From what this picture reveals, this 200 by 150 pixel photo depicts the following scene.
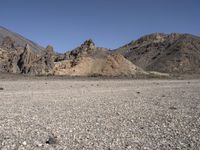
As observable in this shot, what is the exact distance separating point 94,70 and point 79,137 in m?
77.1

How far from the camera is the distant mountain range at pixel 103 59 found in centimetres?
9044

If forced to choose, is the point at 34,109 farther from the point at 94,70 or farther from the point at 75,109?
the point at 94,70

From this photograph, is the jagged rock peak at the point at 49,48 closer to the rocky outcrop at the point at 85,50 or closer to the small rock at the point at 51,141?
the rocky outcrop at the point at 85,50

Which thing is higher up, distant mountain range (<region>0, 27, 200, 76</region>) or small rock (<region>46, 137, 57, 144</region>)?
distant mountain range (<region>0, 27, 200, 76</region>)

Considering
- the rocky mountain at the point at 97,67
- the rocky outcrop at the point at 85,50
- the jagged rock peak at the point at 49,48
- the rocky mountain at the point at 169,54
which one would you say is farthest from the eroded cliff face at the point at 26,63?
the rocky mountain at the point at 169,54

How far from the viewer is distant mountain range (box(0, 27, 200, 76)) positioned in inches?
3561

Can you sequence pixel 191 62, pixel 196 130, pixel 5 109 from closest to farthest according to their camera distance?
pixel 196 130, pixel 5 109, pixel 191 62

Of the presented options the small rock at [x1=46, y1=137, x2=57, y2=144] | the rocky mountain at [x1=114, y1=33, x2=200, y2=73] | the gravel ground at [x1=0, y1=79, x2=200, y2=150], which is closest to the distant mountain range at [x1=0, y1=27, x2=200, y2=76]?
the rocky mountain at [x1=114, y1=33, x2=200, y2=73]

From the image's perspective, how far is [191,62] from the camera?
149 m

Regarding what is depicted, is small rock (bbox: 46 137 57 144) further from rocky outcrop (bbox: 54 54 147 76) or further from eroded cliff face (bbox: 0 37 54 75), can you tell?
eroded cliff face (bbox: 0 37 54 75)

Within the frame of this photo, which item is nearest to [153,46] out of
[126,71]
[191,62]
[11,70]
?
[191,62]

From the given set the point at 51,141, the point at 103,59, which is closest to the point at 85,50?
the point at 103,59

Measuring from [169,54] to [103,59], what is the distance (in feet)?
235

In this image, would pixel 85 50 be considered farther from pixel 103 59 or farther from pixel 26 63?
pixel 26 63
